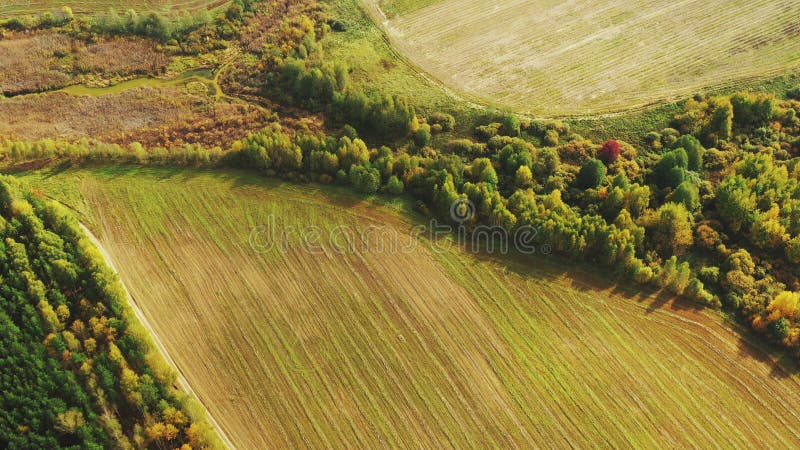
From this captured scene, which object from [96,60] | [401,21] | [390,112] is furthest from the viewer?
[401,21]

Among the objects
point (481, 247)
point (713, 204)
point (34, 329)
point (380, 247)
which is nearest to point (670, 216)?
point (713, 204)

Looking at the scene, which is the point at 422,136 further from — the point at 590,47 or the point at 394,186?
the point at 590,47

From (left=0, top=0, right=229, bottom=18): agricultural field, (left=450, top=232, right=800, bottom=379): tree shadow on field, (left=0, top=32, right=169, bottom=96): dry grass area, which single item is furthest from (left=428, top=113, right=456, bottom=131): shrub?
(left=0, top=0, right=229, bottom=18): agricultural field

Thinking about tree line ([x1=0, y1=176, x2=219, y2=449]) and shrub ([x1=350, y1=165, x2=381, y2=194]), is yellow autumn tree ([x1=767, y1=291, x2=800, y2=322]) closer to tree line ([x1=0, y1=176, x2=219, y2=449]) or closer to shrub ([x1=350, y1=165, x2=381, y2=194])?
shrub ([x1=350, y1=165, x2=381, y2=194])

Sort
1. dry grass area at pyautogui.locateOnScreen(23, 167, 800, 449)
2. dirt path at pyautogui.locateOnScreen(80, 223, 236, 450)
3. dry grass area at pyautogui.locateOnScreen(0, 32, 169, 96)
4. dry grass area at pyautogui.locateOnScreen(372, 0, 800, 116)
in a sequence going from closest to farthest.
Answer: dirt path at pyautogui.locateOnScreen(80, 223, 236, 450) → dry grass area at pyautogui.locateOnScreen(23, 167, 800, 449) → dry grass area at pyautogui.locateOnScreen(372, 0, 800, 116) → dry grass area at pyautogui.locateOnScreen(0, 32, 169, 96)

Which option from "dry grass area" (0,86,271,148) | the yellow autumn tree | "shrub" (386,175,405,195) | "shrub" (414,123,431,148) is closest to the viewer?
the yellow autumn tree

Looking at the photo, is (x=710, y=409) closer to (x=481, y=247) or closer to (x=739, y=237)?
(x=739, y=237)
